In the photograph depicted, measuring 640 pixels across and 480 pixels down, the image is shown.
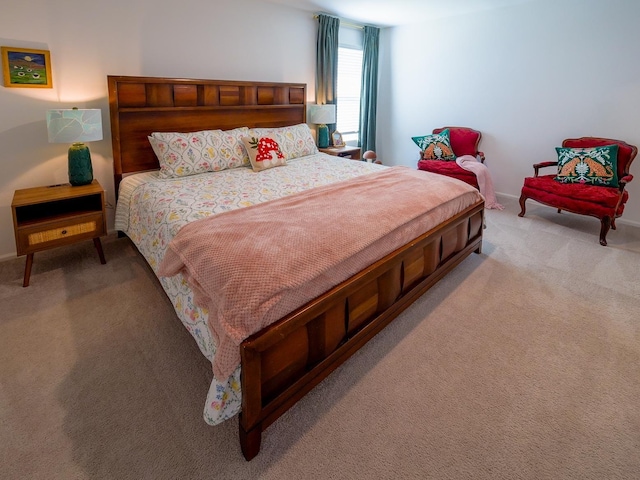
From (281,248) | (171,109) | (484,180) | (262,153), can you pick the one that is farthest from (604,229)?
(171,109)

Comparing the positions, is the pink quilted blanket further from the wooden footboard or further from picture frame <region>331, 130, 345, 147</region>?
picture frame <region>331, 130, 345, 147</region>

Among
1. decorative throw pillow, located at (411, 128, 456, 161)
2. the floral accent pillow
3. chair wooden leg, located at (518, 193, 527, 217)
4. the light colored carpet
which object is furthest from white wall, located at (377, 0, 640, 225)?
the floral accent pillow

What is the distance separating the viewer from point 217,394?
54.4 inches

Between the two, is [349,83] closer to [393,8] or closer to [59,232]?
[393,8]

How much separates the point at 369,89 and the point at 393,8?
1.31m

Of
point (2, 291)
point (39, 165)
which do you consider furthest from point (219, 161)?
point (2, 291)

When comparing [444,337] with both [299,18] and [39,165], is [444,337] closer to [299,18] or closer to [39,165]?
[39,165]

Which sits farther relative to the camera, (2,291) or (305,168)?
(305,168)

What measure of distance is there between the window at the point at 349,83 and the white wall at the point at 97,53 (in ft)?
4.95

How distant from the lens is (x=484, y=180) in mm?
4363

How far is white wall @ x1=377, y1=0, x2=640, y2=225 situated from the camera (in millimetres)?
3754

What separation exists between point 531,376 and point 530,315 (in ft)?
2.03

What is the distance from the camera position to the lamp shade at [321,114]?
454cm

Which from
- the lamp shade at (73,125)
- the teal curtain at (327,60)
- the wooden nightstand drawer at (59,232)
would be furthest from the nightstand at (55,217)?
the teal curtain at (327,60)
